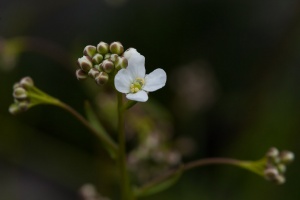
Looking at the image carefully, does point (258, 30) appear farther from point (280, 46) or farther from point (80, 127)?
point (80, 127)

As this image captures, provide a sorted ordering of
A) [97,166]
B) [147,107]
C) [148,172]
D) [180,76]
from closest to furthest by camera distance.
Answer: [148,172] → [147,107] → [97,166] → [180,76]

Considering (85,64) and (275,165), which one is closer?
(85,64)

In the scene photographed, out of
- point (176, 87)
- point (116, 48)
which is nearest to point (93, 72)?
point (116, 48)

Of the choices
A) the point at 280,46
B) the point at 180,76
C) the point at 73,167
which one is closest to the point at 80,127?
the point at 73,167

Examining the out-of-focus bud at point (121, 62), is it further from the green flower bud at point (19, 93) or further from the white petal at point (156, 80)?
the green flower bud at point (19, 93)

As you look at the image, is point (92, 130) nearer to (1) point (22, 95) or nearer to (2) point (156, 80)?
(1) point (22, 95)

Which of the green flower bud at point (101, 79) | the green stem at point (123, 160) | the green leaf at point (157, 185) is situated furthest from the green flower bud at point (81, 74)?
the green leaf at point (157, 185)
